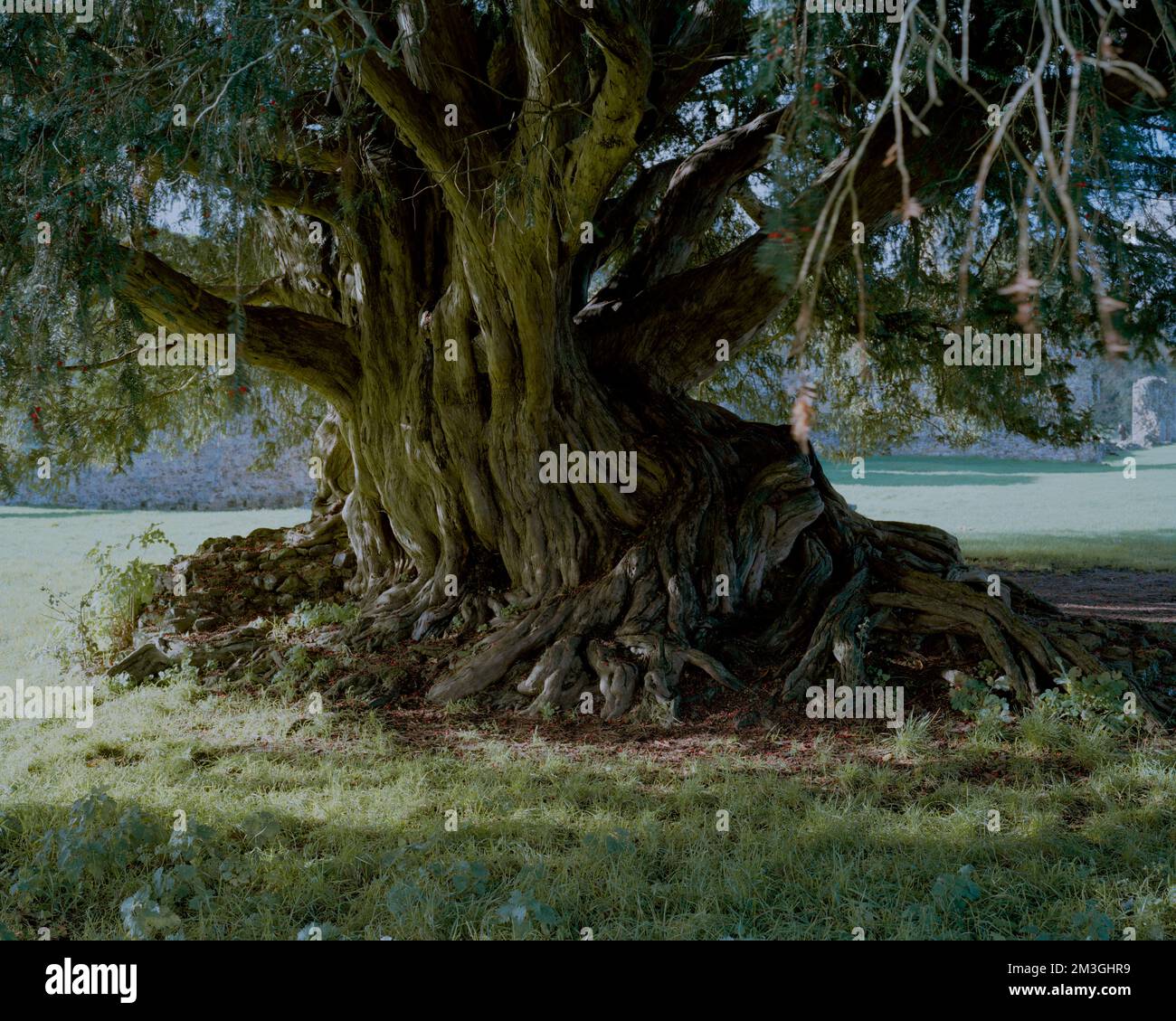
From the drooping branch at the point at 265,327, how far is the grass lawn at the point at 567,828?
99.7 inches

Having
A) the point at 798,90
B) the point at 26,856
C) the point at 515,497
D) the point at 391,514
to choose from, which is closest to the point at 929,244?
the point at 515,497

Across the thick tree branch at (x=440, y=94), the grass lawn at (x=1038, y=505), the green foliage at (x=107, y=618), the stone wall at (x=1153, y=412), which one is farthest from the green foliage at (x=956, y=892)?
the stone wall at (x=1153, y=412)

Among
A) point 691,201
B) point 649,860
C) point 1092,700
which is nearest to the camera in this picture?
point 649,860

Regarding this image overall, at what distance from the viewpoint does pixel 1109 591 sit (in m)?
9.69

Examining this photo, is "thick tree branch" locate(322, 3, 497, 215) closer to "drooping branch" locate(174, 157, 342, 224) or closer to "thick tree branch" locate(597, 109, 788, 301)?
"drooping branch" locate(174, 157, 342, 224)

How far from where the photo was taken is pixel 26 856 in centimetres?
367

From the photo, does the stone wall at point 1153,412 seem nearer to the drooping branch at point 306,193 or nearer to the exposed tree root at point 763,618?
the exposed tree root at point 763,618

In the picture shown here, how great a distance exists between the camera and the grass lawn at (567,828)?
3162 millimetres

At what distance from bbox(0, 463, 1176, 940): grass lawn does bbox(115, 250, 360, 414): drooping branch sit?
2.53 metres

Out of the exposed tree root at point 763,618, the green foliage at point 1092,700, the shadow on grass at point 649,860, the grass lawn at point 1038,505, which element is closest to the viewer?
the shadow on grass at point 649,860

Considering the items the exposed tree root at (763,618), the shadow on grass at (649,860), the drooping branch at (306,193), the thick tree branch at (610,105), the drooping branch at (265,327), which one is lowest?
the shadow on grass at (649,860)

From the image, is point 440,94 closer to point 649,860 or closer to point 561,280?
point 561,280

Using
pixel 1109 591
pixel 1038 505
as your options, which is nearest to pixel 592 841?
pixel 1109 591

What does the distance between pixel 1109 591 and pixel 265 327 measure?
8812 millimetres
